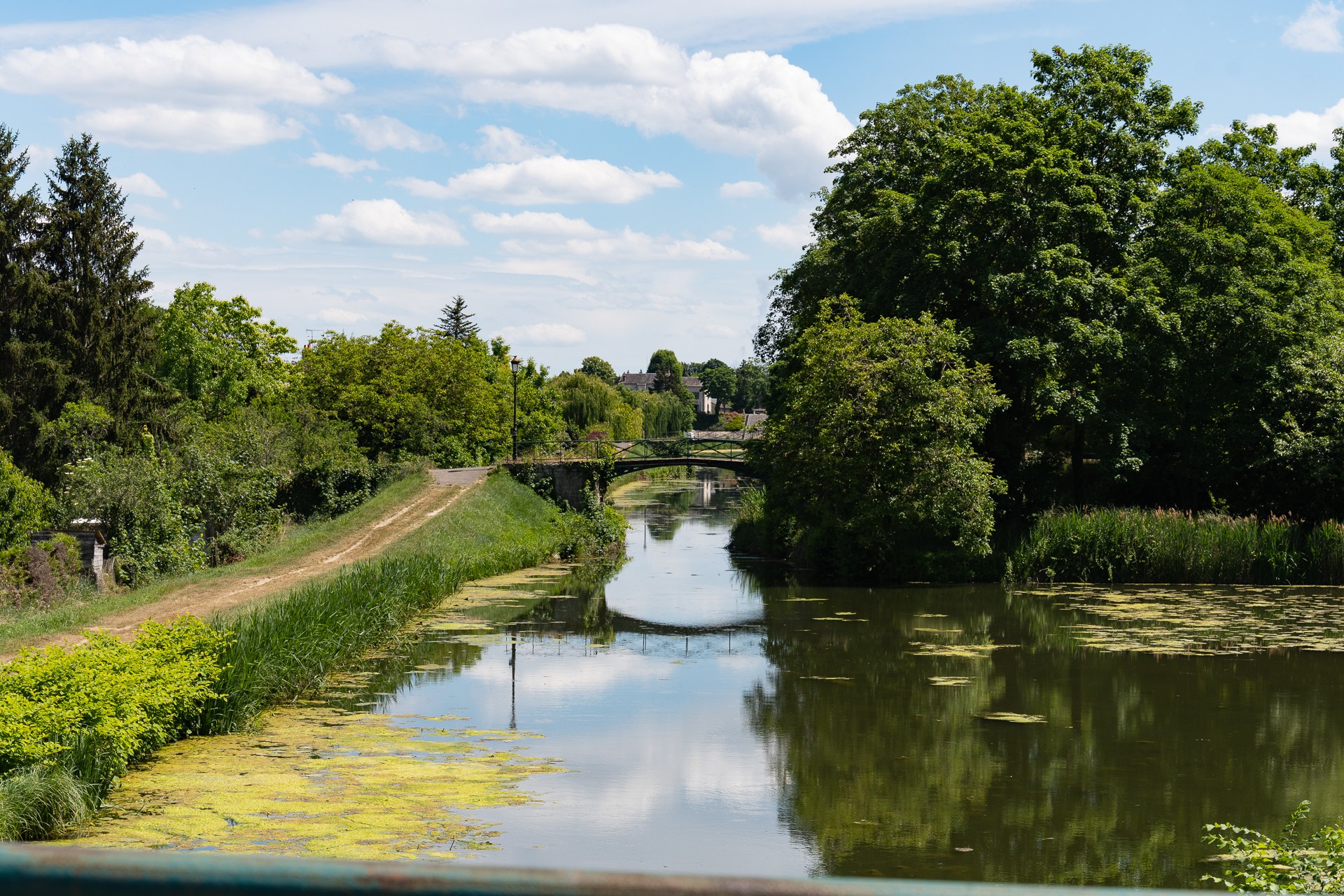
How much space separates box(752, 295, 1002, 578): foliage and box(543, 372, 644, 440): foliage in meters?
37.6

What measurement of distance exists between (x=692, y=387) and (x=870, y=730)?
169250 mm

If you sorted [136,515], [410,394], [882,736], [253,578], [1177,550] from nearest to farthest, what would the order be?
[882,736] → [253,578] → [1177,550] → [136,515] → [410,394]

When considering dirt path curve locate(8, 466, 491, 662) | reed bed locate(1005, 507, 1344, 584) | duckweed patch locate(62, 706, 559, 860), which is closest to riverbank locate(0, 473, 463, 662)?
dirt path curve locate(8, 466, 491, 662)

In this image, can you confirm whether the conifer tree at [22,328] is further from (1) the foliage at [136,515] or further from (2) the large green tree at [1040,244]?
(2) the large green tree at [1040,244]

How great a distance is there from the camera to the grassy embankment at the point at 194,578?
1858cm

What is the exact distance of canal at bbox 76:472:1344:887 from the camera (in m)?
11.5

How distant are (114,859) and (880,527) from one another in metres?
29.9

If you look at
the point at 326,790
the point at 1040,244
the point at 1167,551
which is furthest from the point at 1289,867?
the point at 1040,244

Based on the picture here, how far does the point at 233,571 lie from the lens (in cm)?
2641

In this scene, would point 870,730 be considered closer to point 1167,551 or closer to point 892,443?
point 892,443

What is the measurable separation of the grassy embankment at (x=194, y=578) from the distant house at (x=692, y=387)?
133247mm

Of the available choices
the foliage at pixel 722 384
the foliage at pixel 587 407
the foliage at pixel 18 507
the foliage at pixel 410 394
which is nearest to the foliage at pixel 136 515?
the foliage at pixel 18 507

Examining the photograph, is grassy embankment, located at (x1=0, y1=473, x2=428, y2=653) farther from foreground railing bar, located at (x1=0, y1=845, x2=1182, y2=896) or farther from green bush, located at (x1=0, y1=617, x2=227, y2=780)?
foreground railing bar, located at (x1=0, y1=845, x2=1182, y2=896)

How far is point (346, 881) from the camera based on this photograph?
1287mm
